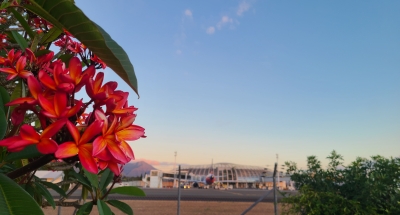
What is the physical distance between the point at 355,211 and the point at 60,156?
9.04 ft

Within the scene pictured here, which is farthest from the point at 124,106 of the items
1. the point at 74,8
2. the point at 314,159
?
the point at 314,159


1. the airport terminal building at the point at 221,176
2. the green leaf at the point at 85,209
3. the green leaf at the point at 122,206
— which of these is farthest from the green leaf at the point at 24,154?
the airport terminal building at the point at 221,176

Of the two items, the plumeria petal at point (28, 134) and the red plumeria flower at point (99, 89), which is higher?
the red plumeria flower at point (99, 89)

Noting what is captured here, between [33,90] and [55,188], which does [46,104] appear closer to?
[33,90]

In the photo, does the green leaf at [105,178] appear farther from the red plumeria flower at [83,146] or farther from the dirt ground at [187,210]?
the dirt ground at [187,210]

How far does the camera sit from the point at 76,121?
1.58 feet

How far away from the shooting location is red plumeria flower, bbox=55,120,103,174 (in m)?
0.41

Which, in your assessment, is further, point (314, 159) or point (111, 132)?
point (314, 159)

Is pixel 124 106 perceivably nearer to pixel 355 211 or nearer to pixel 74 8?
pixel 74 8

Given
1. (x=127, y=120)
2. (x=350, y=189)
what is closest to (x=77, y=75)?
(x=127, y=120)

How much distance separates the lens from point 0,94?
67 centimetres

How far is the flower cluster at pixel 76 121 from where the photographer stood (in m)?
0.40

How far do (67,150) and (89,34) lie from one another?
194 mm

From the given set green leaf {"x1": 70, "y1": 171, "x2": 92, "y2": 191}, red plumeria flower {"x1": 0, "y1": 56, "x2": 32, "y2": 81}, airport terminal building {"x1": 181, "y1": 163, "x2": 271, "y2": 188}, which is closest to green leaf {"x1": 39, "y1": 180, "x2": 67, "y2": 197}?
green leaf {"x1": 70, "y1": 171, "x2": 92, "y2": 191}
